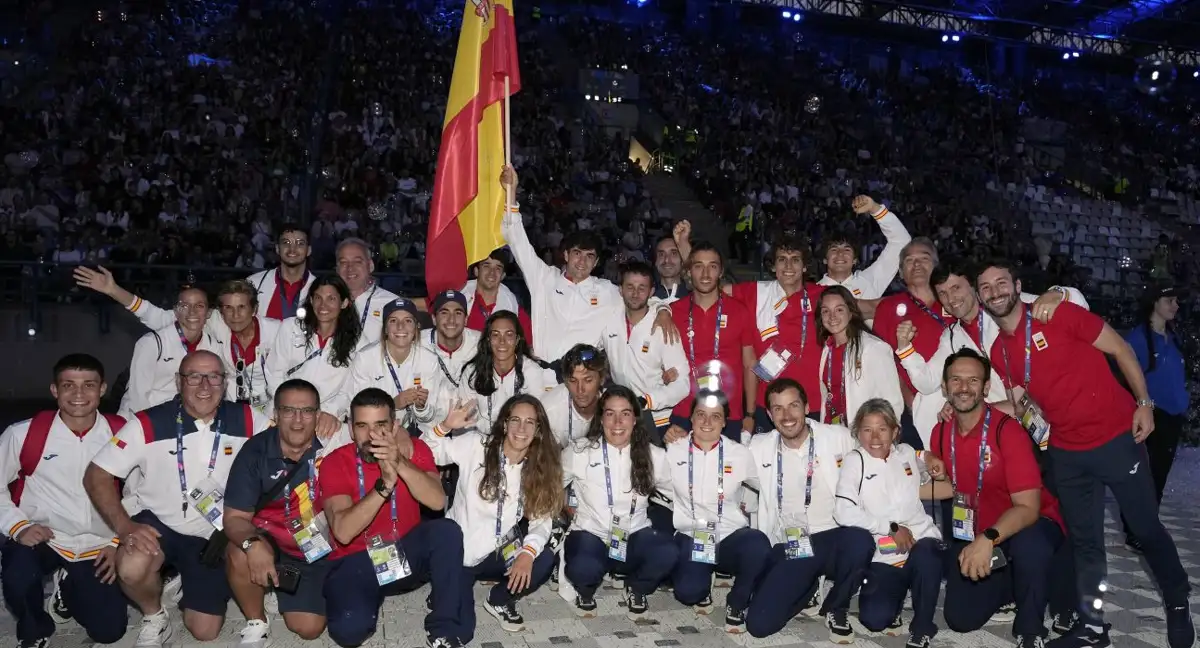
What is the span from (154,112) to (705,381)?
1373 centimetres

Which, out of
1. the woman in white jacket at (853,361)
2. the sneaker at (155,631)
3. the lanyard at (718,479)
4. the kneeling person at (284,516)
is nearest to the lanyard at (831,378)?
the woman in white jacket at (853,361)

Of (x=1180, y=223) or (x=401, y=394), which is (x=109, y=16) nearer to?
(x=401, y=394)

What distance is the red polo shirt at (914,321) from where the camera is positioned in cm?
577

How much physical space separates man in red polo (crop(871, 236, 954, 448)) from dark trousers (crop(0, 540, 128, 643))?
4528 millimetres

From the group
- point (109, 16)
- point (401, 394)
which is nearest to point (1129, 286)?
point (401, 394)

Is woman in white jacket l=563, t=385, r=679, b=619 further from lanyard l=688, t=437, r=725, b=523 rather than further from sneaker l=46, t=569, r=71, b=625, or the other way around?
sneaker l=46, t=569, r=71, b=625

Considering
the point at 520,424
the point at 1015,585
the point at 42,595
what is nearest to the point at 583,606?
the point at 520,424

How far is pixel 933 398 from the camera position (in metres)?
5.46

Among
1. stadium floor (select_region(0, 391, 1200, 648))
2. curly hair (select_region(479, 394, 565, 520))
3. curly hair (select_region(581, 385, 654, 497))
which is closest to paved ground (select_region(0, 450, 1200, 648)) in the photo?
stadium floor (select_region(0, 391, 1200, 648))

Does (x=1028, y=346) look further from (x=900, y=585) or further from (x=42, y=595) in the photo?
(x=42, y=595)

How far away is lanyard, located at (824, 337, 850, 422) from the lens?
552cm

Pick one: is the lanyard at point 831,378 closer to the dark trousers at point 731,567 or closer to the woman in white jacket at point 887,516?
the woman in white jacket at point 887,516

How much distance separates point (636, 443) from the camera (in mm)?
5121

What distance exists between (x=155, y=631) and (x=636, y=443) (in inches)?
102
